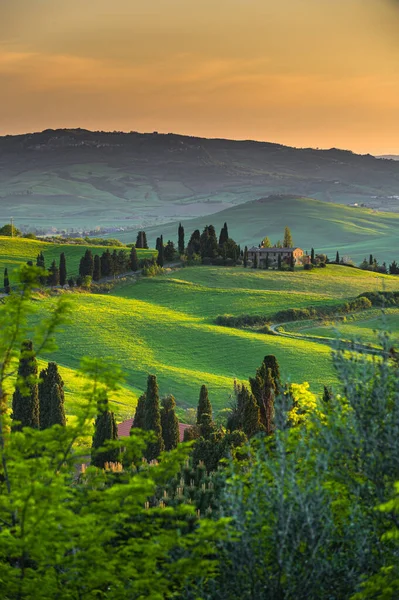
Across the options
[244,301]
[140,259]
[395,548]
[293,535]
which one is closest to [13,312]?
[293,535]

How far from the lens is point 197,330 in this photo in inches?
3681

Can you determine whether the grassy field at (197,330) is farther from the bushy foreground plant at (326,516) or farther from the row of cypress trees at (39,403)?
the bushy foreground plant at (326,516)

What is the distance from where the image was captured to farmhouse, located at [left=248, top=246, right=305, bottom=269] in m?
140

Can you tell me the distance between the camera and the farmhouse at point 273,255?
459ft

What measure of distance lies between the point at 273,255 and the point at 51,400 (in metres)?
105

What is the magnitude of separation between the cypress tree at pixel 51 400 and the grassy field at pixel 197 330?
7553 mm

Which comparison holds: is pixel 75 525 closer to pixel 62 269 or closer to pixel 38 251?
pixel 62 269

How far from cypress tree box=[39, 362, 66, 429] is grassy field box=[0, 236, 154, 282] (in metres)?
88.3

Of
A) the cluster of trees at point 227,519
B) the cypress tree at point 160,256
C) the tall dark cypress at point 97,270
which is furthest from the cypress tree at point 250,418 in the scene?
the cypress tree at point 160,256

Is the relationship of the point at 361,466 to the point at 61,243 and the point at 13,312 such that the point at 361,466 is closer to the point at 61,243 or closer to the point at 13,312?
the point at 13,312

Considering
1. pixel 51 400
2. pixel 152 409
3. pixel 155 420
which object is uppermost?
pixel 51 400

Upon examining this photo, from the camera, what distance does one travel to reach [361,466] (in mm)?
15977

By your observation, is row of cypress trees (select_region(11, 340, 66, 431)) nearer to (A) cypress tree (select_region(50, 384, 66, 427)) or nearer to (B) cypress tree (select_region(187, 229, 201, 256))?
(A) cypress tree (select_region(50, 384, 66, 427))

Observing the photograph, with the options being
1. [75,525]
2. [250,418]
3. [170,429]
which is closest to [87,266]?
[170,429]
